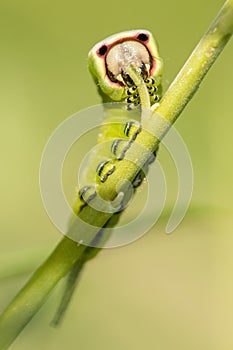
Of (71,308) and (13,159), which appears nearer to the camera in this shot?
(71,308)

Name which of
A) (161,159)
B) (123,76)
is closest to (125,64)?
(123,76)

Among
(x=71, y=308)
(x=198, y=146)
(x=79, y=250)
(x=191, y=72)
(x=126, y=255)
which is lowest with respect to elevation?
(x=126, y=255)

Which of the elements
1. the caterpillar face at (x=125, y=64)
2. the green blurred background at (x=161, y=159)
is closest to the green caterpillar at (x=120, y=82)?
the caterpillar face at (x=125, y=64)

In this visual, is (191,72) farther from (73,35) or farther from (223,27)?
(73,35)

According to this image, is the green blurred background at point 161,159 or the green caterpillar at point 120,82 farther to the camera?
the green blurred background at point 161,159

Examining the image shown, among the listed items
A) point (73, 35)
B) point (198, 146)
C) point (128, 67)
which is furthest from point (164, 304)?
point (128, 67)

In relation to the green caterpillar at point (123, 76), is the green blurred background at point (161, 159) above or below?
below

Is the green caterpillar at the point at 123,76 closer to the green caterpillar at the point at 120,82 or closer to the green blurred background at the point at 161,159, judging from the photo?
the green caterpillar at the point at 120,82
